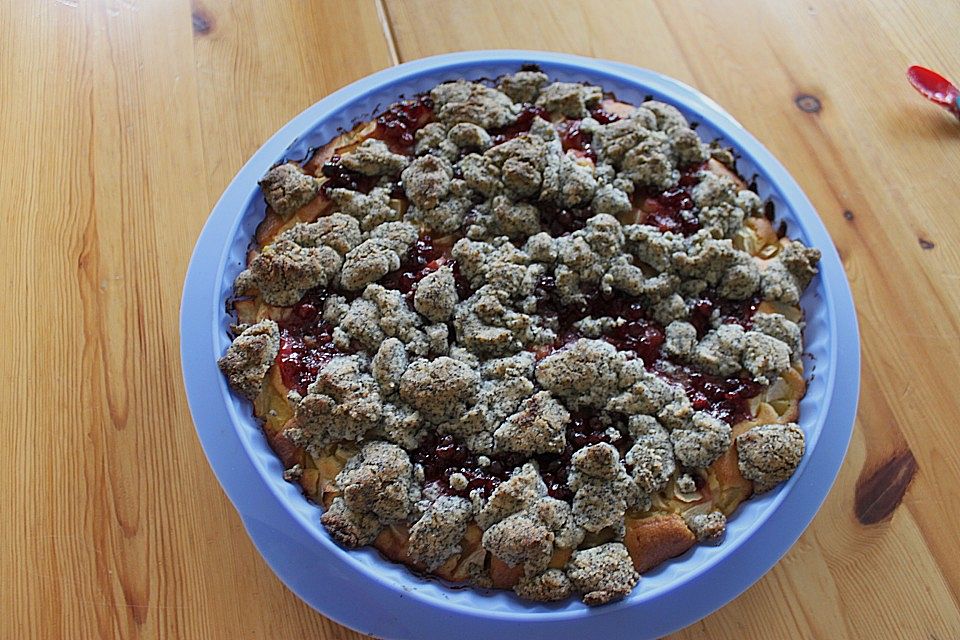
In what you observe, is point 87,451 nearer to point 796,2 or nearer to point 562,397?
point 562,397

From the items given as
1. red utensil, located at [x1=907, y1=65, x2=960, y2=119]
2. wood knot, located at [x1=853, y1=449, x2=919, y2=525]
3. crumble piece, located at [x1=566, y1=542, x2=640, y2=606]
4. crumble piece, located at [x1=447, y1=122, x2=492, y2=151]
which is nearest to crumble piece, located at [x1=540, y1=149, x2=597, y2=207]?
crumble piece, located at [x1=447, y1=122, x2=492, y2=151]

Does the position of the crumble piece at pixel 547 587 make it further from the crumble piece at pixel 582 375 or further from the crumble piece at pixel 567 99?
the crumble piece at pixel 567 99

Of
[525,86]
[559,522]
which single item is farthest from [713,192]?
[559,522]

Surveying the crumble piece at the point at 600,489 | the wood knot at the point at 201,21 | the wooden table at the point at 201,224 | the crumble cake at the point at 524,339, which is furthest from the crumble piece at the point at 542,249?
the wood knot at the point at 201,21

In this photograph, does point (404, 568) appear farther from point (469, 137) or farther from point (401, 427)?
point (469, 137)

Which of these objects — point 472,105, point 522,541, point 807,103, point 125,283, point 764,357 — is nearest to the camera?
point 522,541
